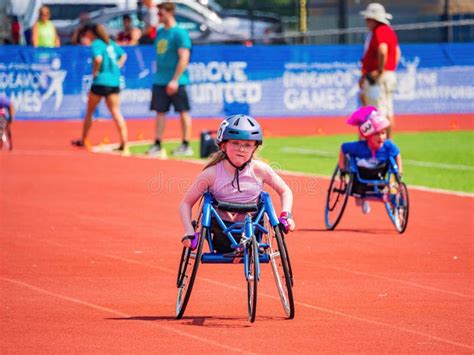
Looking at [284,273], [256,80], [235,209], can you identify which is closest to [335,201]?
[235,209]

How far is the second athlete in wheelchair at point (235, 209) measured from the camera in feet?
28.3

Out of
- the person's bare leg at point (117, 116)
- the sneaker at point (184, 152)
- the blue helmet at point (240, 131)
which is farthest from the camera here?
the person's bare leg at point (117, 116)

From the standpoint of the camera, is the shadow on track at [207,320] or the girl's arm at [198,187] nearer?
the shadow on track at [207,320]

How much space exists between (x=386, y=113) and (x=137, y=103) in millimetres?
10223

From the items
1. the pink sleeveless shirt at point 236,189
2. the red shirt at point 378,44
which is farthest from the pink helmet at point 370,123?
the red shirt at point 378,44

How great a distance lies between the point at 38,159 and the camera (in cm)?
2095

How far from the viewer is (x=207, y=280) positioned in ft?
34.2

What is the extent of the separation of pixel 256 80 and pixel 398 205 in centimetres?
1585

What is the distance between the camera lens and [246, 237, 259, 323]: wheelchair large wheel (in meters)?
8.27

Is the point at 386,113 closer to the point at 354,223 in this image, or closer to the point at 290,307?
the point at 354,223

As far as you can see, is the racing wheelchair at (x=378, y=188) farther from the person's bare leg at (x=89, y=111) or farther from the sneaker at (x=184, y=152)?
the person's bare leg at (x=89, y=111)

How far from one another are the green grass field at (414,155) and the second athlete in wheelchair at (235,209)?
8256mm

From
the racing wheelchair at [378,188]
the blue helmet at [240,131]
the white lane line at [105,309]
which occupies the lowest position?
the white lane line at [105,309]

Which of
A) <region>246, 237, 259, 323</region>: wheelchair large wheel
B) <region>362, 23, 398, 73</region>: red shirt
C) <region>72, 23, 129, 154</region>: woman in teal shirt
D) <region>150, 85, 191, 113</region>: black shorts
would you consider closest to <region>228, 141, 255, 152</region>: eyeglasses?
<region>246, 237, 259, 323</region>: wheelchair large wheel
